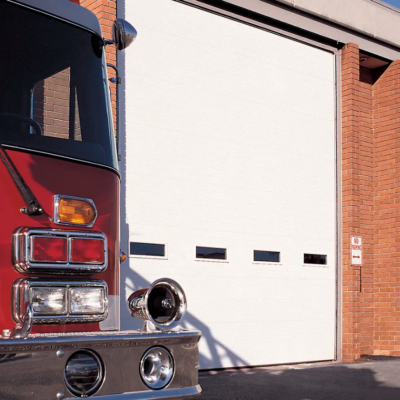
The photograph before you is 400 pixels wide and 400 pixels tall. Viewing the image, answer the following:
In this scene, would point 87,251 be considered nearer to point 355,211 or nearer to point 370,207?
point 355,211

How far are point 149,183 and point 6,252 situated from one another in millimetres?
5610

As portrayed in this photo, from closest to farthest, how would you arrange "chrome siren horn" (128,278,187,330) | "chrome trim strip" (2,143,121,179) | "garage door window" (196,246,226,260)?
"chrome trim strip" (2,143,121,179)
"chrome siren horn" (128,278,187,330)
"garage door window" (196,246,226,260)

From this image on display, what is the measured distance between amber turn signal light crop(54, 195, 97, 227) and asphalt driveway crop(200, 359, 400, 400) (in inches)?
163

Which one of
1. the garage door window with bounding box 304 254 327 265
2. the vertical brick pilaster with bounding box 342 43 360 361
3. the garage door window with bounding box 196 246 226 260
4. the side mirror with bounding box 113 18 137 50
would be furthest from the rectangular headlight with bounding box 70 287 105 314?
the vertical brick pilaster with bounding box 342 43 360 361

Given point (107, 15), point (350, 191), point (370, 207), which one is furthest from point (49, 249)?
point (370, 207)

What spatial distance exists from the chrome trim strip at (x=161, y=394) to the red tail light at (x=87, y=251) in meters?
0.61

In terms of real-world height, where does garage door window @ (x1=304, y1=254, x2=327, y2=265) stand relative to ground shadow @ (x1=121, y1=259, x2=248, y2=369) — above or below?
above

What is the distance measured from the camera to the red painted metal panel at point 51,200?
296cm

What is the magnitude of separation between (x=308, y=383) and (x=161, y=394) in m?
5.29

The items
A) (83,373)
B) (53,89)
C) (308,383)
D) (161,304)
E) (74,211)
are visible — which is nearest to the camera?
(83,373)

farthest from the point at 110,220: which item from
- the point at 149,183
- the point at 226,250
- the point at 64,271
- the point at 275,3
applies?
the point at 275,3

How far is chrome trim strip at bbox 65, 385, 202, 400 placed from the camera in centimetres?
295

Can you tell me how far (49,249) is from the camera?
303 cm

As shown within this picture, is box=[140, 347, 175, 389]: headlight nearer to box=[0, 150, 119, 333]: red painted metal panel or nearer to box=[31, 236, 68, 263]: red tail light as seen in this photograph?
box=[0, 150, 119, 333]: red painted metal panel
